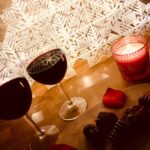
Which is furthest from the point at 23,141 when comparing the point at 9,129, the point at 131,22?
the point at 131,22

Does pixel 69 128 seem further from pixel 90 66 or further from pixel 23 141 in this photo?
pixel 90 66

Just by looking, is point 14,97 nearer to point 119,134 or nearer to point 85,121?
point 85,121

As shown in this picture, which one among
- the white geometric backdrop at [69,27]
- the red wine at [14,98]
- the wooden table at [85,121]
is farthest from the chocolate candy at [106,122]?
the white geometric backdrop at [69,27]

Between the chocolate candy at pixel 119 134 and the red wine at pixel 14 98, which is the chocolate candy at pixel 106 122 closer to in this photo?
the chocolate candy at pixel 119 134

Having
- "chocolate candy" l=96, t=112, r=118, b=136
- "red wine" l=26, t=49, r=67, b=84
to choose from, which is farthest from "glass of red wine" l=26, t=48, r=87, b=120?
"chocolate candy" l=96, t=112, r=118, b=136

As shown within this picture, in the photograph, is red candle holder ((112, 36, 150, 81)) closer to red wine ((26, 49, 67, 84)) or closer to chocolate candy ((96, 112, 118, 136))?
red wine ((26, 49, 67, 84))

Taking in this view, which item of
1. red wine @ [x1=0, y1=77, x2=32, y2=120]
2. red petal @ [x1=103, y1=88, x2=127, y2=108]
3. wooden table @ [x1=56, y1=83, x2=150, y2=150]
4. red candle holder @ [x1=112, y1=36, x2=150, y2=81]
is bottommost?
red candle holder @ [x1=112, y1=36, x2=150, y2=81]
